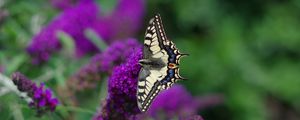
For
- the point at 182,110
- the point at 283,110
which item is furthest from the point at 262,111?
the point at 182,110

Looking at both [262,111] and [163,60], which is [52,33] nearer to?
[163,60]

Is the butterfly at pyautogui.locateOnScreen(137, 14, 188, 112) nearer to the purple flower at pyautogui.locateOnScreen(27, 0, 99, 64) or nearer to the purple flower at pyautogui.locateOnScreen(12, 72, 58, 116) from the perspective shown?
the purple flower at pyautogui.locateOnScreen(12, 72, 58, 116)

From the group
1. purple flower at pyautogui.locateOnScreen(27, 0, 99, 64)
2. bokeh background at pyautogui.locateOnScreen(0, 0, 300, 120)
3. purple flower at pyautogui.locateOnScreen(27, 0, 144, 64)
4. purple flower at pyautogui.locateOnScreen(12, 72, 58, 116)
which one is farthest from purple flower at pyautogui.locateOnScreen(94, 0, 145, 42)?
purple flower at pyautogui.locateOnScreen(12, 72, 58, 116)

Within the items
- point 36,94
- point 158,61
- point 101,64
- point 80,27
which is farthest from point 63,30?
point 158,61

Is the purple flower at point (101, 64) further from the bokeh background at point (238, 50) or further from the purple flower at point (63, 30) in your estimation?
the bokeh background at point (238, 50)

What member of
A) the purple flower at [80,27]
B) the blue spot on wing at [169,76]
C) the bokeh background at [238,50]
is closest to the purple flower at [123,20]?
the purple flower at [80,27]

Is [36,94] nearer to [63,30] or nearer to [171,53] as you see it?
[171,53]
